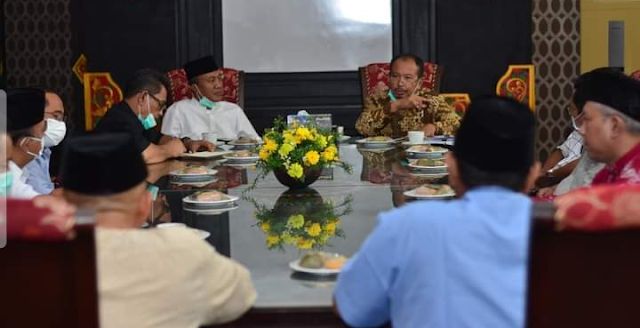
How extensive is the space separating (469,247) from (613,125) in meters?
1.04

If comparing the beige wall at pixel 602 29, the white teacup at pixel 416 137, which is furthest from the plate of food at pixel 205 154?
the beige wall at pixel 602 29

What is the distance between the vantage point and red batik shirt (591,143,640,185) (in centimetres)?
227

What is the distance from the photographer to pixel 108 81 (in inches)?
258

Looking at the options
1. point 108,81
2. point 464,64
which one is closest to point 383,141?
point 464,64

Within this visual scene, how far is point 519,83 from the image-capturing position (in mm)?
6559

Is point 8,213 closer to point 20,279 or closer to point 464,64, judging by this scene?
point 20,279

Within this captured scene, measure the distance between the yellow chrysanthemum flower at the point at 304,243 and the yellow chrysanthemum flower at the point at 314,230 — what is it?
2.4 inches

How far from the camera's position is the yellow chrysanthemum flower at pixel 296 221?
2525 mm

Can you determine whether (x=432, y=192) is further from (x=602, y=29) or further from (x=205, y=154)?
(x=602, y=29)

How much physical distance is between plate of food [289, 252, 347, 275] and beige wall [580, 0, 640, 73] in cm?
591

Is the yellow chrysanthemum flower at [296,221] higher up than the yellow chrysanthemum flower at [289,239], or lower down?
higher up

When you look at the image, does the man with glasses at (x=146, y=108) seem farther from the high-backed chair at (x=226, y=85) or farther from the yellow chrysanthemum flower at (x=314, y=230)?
the yellow chrysanthemum flower at (x=314, y=230)

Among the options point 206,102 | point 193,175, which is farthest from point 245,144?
point 193,175

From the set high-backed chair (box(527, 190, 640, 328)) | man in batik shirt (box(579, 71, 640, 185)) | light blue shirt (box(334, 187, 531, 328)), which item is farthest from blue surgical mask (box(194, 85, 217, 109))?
high-backed chair (box(527, 190, 640, 328))
